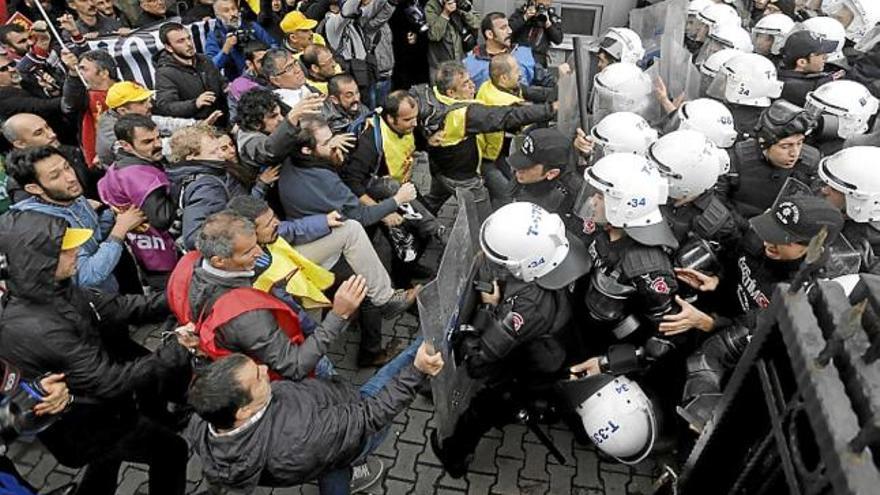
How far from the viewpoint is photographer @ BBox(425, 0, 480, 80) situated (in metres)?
8.03

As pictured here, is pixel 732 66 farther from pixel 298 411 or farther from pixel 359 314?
pixel 298 411

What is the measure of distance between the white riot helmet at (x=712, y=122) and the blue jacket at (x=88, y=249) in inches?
167

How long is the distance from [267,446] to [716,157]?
330 centimetres

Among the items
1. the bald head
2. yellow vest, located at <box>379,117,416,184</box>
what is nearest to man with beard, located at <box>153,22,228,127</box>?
the bald head

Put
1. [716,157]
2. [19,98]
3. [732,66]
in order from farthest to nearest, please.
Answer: [19,98] < [732,66] < [716,157]

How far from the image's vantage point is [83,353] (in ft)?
10.1

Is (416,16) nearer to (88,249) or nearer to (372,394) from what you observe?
(88,249)

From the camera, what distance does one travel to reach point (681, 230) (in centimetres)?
418

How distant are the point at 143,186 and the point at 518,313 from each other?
261 cm

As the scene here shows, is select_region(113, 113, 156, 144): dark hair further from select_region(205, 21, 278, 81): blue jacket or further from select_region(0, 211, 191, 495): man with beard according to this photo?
select_region(205, 21, 278, 81): blue jacket

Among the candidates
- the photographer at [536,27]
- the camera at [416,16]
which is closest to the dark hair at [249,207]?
the photographer at [536,27]

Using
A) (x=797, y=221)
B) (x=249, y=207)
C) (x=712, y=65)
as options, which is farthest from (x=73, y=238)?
(x=712, y=65)

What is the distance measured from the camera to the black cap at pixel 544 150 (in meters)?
4.42

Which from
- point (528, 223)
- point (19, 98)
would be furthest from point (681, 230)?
point (19, 98)
